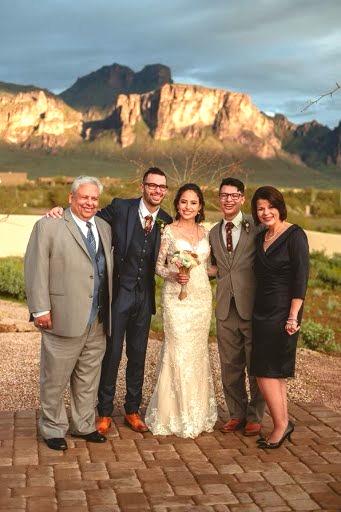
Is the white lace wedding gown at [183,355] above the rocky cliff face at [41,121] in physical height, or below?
below

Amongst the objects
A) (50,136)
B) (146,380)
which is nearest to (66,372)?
(146,380)

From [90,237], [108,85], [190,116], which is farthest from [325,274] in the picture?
[108,85]

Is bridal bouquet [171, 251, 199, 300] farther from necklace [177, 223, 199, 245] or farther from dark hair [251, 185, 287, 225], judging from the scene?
dark hair [251, 185, 287, 225]

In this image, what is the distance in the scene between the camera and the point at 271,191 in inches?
240

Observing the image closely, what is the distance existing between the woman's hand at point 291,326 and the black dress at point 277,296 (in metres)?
0.06

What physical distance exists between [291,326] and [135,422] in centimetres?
164

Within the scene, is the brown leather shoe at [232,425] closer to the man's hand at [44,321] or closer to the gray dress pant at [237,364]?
the gray dress pant at [237,364]

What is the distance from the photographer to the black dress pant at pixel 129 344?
646 cm

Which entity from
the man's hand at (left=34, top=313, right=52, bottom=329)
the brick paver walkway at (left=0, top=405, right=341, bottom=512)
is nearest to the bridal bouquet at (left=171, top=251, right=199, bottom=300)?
the man's hand at (left=34, top=313, right=52, bottom=329)

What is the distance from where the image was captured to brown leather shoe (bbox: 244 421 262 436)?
21.8 ft

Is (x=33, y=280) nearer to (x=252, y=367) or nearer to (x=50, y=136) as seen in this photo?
(x=252, y=367)

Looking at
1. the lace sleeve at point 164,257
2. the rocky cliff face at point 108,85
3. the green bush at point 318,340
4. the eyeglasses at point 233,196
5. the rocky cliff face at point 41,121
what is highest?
the rocky cliff face at point 108,85

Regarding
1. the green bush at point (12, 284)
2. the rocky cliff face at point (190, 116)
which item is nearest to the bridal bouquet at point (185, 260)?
the green bush at point (12, 284)

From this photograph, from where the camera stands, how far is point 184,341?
6621mm
